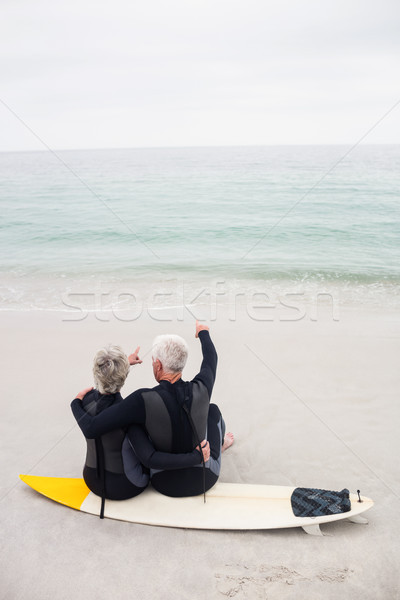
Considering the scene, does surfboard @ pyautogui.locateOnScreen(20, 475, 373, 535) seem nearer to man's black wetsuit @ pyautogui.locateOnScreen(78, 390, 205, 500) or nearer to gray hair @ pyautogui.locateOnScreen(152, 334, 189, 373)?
man's black wetsuit @ pyautogui.locateOnScreen(78, 390, 205, 500)

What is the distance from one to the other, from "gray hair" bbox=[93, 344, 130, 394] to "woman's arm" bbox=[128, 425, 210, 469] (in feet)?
0.89

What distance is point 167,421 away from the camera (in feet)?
9.01

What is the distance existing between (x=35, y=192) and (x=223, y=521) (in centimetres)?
2615

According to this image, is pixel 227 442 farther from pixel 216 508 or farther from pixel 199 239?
pixel 199 239

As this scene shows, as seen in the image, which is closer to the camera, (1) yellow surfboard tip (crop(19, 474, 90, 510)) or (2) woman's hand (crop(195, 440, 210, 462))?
(2) woman's hand (crop(195, 440, 210, 462))

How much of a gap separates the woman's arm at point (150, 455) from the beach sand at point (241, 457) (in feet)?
1.32

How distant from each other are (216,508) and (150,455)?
1.79 feet

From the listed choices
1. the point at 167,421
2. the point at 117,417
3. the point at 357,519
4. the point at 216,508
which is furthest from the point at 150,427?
the point at 357,519

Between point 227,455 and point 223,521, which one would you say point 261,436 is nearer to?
point 227,455

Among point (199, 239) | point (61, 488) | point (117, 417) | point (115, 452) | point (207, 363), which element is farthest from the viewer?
point (199, 239)

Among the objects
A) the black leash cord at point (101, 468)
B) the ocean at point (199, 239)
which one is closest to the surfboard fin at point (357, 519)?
the black leash cord at point (101, 468)

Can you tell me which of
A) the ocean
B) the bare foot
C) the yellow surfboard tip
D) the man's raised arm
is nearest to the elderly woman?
the yellow surfboard tip

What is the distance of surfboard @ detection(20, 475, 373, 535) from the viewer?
279cm

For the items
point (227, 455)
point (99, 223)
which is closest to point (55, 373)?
point (227, 455)
